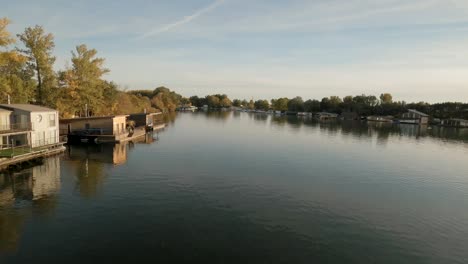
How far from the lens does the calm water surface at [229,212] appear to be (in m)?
20.4

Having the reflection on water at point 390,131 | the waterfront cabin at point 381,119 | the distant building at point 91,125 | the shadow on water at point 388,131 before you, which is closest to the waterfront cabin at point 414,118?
the waterfront cabin at point 381,119

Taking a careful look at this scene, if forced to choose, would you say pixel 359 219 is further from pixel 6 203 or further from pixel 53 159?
pixel 53 159

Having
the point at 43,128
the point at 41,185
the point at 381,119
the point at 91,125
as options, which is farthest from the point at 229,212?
the point at 381,119

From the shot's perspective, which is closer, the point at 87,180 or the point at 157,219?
the point at 157,219

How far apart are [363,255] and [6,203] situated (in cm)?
3145

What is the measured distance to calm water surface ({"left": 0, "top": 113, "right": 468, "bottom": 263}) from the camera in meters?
20.4

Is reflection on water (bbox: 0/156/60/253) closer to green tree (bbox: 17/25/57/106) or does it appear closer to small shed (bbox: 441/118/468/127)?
green tree (bbox: 17/25/57/106)

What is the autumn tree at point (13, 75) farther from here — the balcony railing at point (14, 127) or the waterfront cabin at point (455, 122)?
the waterfront cabin at point (455, 122)

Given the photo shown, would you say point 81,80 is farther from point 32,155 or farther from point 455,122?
point 455,122

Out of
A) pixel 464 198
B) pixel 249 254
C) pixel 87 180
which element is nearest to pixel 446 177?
pixel 464 198

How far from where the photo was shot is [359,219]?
2678cm

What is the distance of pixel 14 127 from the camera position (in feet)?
146

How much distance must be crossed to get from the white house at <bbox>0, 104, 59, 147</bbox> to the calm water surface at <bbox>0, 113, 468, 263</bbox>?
5540 mm

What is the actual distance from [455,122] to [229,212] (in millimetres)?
190173
